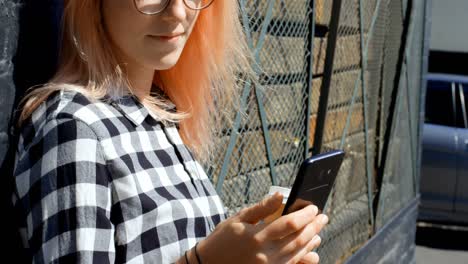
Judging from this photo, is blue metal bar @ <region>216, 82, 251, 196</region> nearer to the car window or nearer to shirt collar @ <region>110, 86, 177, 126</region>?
shirt collar @ <region>110, 86, 177, 126</region>

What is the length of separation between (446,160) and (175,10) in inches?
265

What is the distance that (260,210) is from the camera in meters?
1.35

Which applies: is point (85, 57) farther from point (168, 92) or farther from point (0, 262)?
point (0, 262)

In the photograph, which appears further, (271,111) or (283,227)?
(271,111)

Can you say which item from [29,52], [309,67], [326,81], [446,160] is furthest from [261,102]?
[446,160]

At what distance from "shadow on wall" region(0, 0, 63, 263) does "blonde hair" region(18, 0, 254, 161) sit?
0.14 feet

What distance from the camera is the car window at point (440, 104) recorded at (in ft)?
26.5

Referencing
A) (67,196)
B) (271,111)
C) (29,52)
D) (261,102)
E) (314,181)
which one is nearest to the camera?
(67,196)

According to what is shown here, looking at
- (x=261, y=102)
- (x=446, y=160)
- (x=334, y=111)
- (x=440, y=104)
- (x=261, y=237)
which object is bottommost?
(x=446, y=160)

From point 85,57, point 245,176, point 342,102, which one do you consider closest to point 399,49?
point 342,102

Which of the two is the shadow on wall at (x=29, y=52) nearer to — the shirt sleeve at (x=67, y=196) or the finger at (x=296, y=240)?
the shirt sleeve at (x=67, y=196)

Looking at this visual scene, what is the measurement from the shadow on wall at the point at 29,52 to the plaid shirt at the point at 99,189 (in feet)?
0.63

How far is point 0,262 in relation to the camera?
5.18 feet

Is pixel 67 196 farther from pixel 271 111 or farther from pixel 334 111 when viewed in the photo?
pixel 334 111
